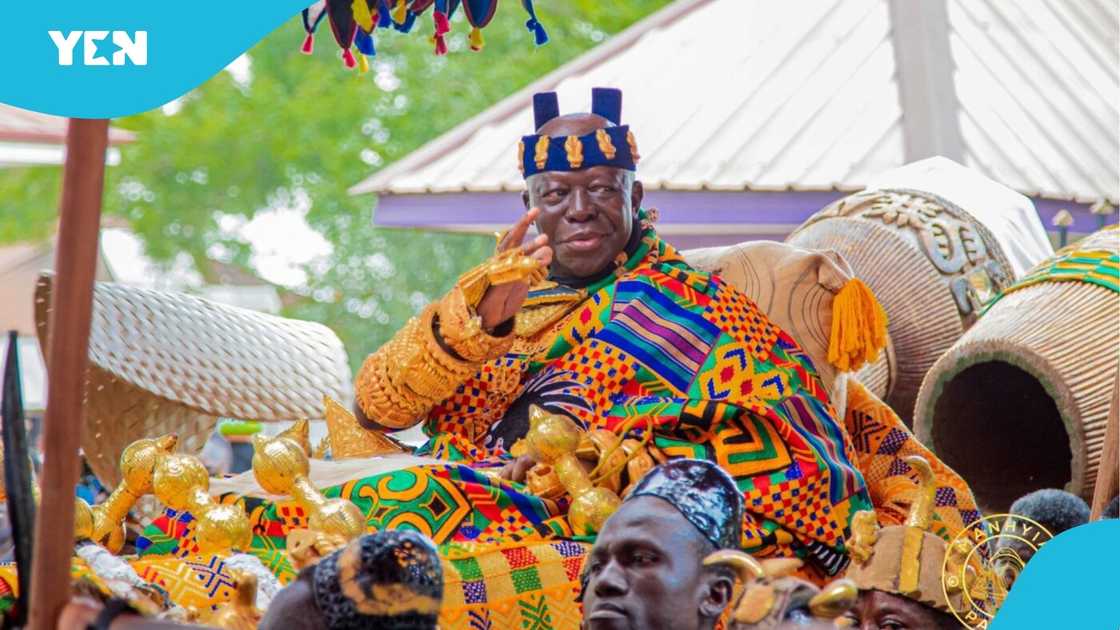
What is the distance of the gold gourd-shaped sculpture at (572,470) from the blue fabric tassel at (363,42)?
0.88 m

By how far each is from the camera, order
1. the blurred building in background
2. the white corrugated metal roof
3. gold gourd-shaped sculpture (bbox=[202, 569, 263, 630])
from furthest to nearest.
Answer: the white corrugated metal roof, the blurred building in background, gold gourd-shaped sculpture (bbox=[202, 569, 263, 630])

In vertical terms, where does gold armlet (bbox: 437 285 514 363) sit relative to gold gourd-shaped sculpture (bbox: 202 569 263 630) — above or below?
above

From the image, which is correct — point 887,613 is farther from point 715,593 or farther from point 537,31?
point 537,31

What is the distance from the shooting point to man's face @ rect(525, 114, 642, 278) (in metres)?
4.48

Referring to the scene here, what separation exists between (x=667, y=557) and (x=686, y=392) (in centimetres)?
160

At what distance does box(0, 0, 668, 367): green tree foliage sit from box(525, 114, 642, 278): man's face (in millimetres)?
11422

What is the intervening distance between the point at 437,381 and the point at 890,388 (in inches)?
101

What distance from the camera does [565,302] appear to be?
4449 millimetres

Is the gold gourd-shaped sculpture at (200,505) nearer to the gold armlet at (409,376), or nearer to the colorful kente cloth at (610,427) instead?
the colorful kente cloth at (610,427)

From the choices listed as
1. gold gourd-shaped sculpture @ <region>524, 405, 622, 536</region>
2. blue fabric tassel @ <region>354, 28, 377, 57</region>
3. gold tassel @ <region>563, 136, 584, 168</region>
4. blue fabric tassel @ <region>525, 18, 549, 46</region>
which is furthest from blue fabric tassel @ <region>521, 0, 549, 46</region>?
gold gourd-shaped sculpture @ <region>524, 405, 622, 536</region>

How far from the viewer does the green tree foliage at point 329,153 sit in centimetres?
1680

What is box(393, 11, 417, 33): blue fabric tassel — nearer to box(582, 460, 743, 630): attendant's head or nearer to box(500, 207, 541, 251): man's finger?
box(500, 207, 541, 251): man's finger

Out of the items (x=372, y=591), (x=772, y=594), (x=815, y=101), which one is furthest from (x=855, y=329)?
(x=815, y=101)

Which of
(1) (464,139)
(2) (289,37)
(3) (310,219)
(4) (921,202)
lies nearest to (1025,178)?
(4) (921,202)
